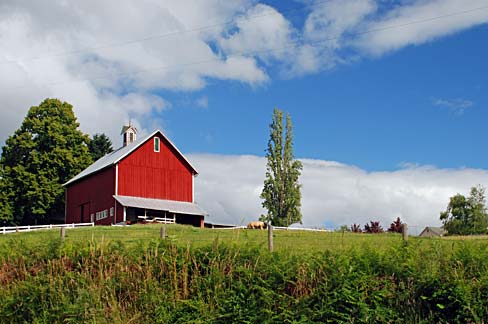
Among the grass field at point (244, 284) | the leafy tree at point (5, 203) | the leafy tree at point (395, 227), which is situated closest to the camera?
the grass field at point (244, 284)

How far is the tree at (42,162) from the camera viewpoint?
187 ft

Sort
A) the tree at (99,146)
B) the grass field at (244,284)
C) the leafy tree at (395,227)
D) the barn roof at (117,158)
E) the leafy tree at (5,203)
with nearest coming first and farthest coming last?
the grass field at (244,284) → the leafy tree at (395,227) → the barn roof at (117,158) → the leafy tree at (5,203) → the tree at (99,146)

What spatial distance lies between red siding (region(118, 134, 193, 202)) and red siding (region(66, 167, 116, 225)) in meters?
1.09

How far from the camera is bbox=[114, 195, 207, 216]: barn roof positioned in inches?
1912

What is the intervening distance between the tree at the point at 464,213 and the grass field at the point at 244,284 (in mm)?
50265

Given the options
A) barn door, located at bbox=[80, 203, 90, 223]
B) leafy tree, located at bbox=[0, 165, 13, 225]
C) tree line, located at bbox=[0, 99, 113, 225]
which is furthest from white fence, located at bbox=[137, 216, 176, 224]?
leafy tree, located at bbox=[0, 165, 13, 225]

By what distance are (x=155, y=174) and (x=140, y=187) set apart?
1.68 meters

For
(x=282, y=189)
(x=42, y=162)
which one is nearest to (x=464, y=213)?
(x=282, y=189)

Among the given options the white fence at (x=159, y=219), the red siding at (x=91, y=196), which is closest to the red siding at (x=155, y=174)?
the red siding at (x=91, y=196)

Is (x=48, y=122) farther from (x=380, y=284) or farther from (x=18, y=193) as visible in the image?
(x=380, y=284)

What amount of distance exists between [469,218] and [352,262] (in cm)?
5270

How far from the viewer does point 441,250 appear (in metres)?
13.6

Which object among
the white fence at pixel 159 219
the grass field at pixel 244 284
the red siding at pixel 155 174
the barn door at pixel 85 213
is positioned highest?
the red siding at pixel 155 174

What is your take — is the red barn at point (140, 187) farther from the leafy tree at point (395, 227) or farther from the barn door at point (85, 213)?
the leafy tree at point (395, 227)
